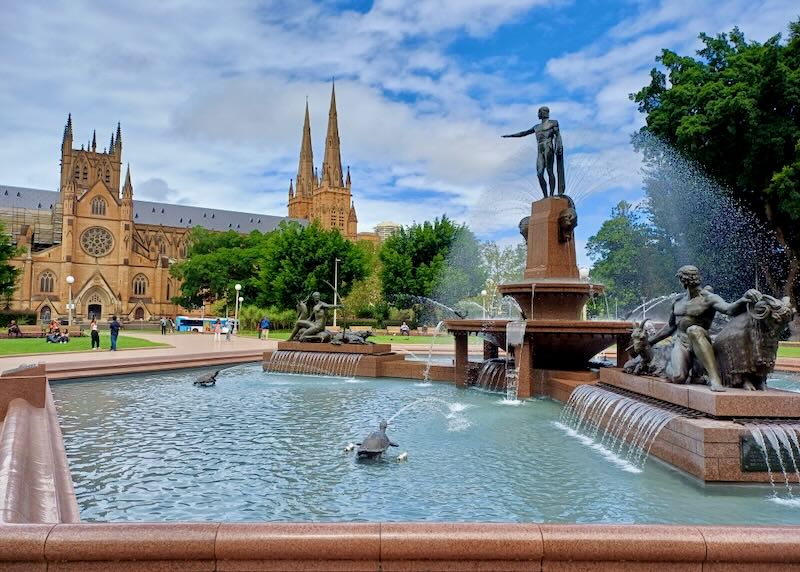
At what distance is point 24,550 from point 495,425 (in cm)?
750

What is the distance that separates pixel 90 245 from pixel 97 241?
1.23 metres

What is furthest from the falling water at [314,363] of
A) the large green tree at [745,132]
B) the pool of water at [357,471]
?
the large green tree at [745,132]

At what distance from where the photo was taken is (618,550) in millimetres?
3479

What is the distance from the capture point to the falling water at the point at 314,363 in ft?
56.9

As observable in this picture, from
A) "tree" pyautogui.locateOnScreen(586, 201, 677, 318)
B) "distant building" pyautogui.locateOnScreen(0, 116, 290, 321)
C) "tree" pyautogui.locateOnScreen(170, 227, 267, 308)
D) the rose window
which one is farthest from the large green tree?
the rose window

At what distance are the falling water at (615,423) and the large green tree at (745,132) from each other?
92.4 feet

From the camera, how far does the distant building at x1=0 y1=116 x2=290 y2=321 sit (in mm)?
90562

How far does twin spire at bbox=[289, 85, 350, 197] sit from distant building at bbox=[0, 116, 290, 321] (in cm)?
3723

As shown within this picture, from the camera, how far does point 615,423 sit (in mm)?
8750

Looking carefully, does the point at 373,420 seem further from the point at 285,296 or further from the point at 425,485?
the point at 285,296

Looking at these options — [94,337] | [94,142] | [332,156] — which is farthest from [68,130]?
[94,337]

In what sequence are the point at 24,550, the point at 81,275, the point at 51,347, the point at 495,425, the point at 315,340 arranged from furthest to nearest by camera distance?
the point at 81,275
the point at 51,347
the point at 315,340
the point at 495,425
the point at 24,550

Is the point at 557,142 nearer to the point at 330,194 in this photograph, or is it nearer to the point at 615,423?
the point at 615,423

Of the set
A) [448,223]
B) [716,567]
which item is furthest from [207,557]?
[448,223]
